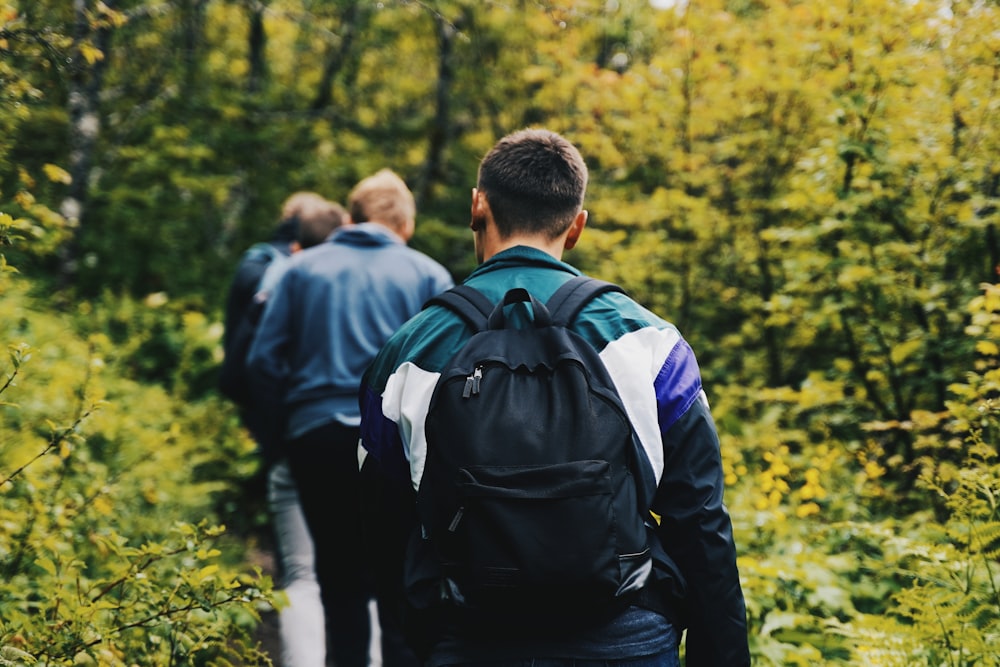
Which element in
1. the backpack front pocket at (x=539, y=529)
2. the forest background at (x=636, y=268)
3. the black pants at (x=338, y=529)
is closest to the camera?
the backpack front pocket at (x=539, y=529)

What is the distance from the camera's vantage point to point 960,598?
8.76 ft

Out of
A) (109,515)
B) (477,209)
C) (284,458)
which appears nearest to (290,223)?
(284,458)

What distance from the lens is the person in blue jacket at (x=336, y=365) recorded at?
3.42 meters

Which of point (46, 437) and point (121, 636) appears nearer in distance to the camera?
point (121, 636)

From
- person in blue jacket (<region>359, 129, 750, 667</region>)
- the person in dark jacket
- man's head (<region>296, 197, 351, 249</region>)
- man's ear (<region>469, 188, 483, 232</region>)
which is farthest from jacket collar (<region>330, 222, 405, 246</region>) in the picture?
person in blue jacket (<region>359, 129, 750, 667</region>)

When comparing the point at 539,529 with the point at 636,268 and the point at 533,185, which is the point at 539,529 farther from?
the point at 636,268

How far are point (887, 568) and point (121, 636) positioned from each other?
3114 mm

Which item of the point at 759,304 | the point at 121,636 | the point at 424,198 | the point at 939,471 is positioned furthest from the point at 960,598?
the point at 424,198

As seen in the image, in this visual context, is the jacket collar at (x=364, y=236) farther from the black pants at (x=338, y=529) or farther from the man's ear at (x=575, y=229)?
the man's ear at (x=575, y=229)

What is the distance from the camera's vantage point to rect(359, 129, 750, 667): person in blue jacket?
5.54 ft

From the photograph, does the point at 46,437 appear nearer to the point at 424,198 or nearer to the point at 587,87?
the point at 587,87

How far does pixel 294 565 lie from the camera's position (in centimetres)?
376

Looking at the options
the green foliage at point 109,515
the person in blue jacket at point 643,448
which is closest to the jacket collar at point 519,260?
the person in blue jacket at point 643,448

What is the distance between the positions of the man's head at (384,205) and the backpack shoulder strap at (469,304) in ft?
6.44
